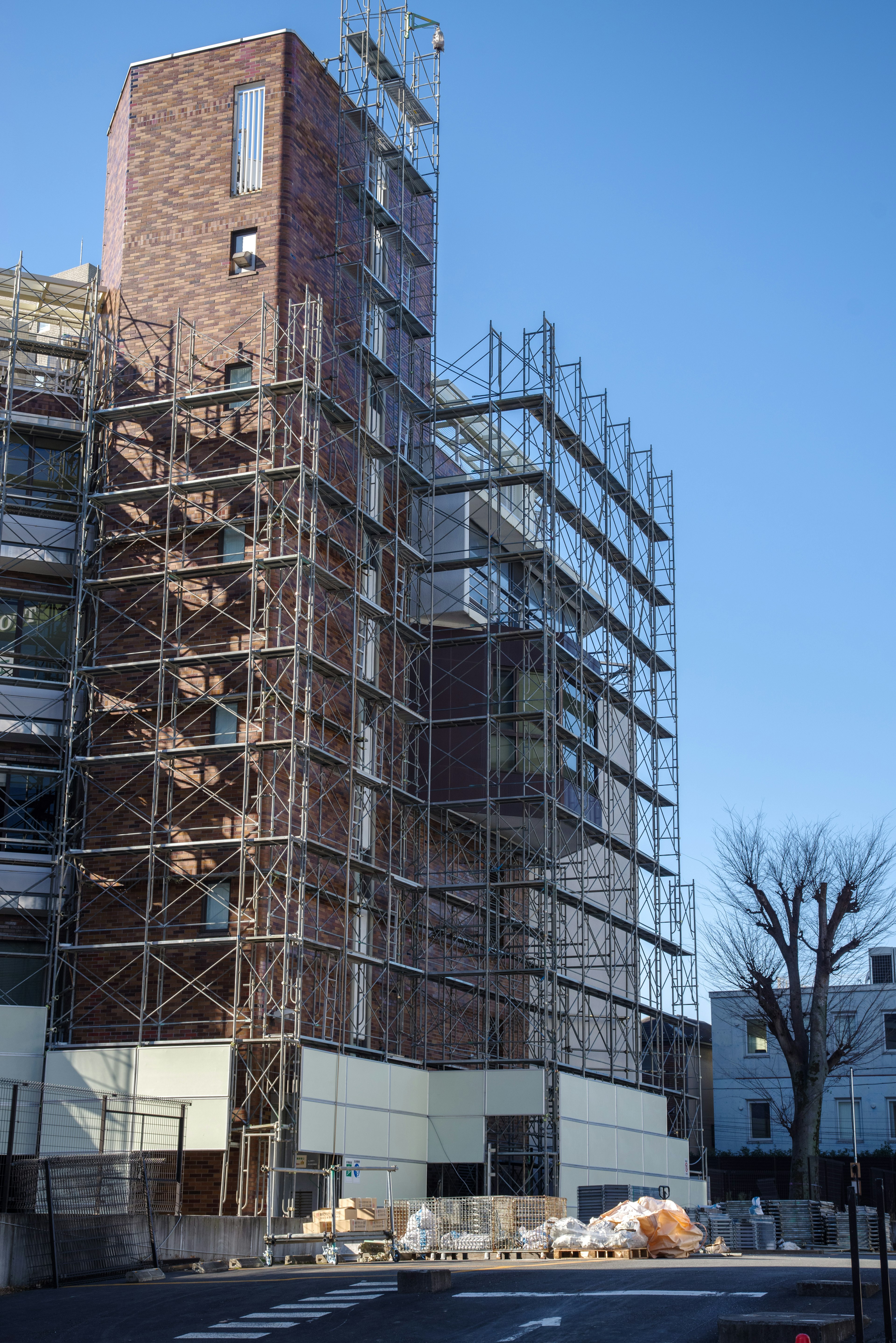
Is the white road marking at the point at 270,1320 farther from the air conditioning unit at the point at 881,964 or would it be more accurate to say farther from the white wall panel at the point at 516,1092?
the air conditioning unit at the point at 881,964

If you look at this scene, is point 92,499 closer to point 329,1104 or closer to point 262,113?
point 262,113

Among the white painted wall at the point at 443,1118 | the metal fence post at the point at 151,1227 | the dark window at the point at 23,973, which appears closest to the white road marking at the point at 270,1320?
the metal fence post at the point at 151,1227

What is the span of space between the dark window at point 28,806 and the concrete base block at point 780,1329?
20.0 m

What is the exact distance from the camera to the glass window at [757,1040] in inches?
2354

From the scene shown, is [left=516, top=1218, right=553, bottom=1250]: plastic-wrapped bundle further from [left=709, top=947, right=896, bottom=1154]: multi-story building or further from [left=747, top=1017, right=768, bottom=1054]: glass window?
[left=747, top=1017, right=768, bottom=1054]: glass window

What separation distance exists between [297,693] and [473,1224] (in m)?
9.38

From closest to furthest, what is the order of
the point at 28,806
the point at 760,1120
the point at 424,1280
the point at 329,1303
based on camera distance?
the point at 329,1303, the point at 424,1280, the point at 28,806, the point at 760,1120

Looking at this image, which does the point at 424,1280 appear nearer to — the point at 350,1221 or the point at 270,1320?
the point at 270,1320

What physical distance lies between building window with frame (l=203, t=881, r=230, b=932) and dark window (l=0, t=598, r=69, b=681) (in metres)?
5.93

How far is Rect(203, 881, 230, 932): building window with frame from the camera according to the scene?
27.8 meters

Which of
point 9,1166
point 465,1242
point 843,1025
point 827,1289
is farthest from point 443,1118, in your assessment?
point 843,1025

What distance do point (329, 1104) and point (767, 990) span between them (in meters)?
16.7

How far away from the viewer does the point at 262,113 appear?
3269cm

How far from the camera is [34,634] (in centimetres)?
3073
